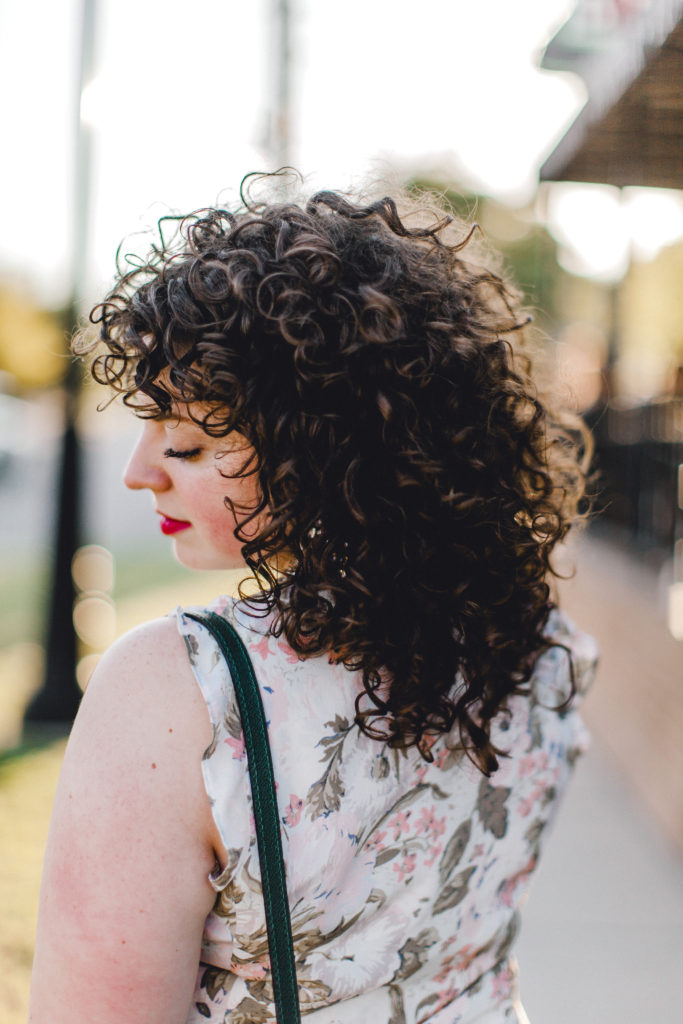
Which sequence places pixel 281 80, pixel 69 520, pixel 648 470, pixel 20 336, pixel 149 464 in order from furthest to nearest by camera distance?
pixel 20 336
pixel 281 80
pixel 648 470
pixel 69 520
pixel 149 464

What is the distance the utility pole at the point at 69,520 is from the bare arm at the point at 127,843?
15.9 ft

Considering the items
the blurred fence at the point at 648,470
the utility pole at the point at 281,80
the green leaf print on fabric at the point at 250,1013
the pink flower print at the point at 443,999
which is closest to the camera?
the green leaf print on fabric at the point at 250,1013

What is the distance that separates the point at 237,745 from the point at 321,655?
7.3 inches

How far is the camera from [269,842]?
1071 millimetres

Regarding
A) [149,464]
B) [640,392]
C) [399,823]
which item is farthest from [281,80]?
[399,823]

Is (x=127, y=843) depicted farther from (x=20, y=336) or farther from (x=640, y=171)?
(x=20, y=336)

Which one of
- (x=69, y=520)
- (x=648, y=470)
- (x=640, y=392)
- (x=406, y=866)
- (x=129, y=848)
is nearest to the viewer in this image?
(x=129, y=848)

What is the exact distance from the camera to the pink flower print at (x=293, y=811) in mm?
1109

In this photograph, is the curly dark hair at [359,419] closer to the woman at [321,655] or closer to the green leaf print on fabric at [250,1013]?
the woman at [321,655]

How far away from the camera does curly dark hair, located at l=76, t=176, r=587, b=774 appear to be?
1238 millimetres

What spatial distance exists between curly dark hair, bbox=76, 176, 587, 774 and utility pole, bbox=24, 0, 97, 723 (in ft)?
14.8

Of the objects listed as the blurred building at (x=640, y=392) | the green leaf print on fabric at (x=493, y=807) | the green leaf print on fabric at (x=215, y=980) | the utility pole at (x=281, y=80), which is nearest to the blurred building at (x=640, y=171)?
the blurred building at (x=640, y=392)

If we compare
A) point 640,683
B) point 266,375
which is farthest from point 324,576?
point 640,683

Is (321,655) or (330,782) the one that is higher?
(321,655)
